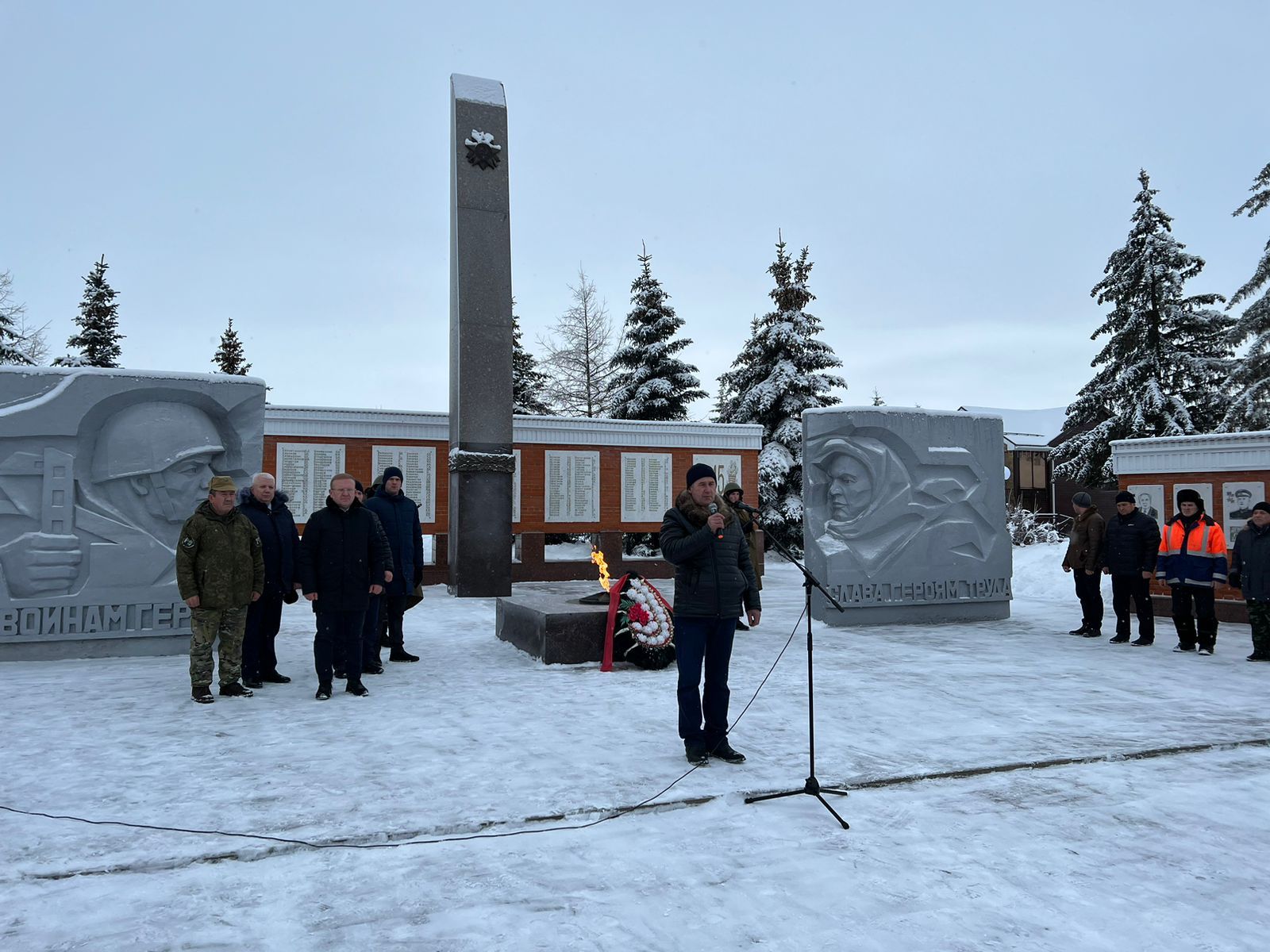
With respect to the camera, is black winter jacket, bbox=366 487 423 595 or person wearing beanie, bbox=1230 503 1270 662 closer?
black winter jacket, bbox=366 487 423 595

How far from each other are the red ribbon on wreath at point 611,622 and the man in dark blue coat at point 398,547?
187 centimetres

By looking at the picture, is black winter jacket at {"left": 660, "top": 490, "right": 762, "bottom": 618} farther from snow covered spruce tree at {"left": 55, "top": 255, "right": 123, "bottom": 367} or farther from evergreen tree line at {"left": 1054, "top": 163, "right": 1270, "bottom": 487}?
snow covered spruce tree at {"left": 55, "top": 255, "right": 123, "bottom": 367}

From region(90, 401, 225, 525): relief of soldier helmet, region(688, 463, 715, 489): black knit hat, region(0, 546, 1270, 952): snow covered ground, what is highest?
region(90, 401, 225, 525): relief of soldier helmet

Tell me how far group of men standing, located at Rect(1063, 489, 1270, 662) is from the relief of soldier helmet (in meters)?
10.1

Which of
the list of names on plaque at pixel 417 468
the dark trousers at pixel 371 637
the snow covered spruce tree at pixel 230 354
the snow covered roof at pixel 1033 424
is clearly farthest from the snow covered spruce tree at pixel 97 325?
the snow covered roof at pixel 1033 424

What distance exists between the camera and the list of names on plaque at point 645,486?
58.9 feet

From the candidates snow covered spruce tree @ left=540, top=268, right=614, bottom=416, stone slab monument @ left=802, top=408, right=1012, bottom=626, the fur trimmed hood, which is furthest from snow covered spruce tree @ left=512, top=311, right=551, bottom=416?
the fur trimmed hood

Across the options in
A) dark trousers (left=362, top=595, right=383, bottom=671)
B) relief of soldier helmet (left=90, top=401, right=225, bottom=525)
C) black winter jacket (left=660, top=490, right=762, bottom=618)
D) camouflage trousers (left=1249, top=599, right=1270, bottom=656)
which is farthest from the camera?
camouflage trousers (left=1249, top=599, right=1270, bottom=656)

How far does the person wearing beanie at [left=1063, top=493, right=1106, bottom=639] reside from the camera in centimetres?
1060

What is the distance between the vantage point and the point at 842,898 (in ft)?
11.1

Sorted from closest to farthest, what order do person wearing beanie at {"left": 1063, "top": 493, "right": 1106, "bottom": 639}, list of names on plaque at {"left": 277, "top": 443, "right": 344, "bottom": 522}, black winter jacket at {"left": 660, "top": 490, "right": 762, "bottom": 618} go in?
black winter jacket at {"left": 660, "top": 490, "right": 762, "bottom": 618} < person wearing beanie at {"left": 1063, "top": 493, "right": 1106, "bottom": 639} < list of names on plaque at {"left": 277, "top": 443, "right": 344, "bottom": 522}

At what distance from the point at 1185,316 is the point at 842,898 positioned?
2787cm

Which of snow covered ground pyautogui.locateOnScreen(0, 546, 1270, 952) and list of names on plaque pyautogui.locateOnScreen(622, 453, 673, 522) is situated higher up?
list of names on plaque pyautogui.locateOnScreen(622, 453, 673, 522)

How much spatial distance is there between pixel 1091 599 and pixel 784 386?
14.9 metres
